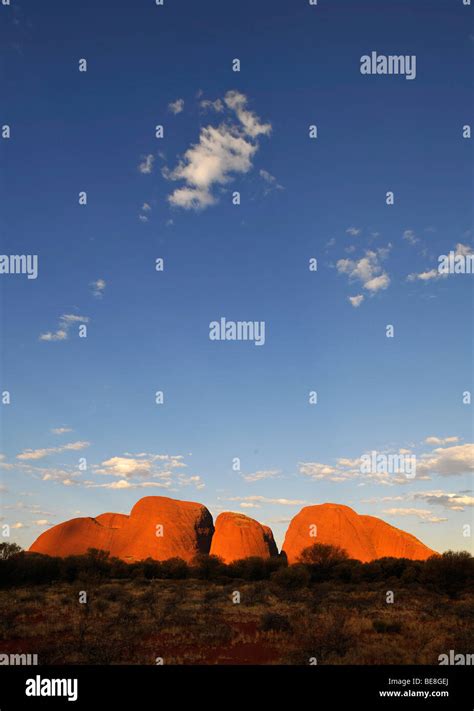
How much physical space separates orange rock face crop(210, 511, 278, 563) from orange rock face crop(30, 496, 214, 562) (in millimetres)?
3344

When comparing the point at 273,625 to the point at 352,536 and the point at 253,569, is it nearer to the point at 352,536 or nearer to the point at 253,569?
the point at 253,569

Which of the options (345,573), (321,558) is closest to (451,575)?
(345,573)

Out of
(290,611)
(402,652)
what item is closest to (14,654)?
(402,652)

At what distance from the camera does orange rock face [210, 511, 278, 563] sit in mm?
72750

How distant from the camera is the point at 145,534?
77125 mm

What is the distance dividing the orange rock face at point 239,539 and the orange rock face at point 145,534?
3.34 meters

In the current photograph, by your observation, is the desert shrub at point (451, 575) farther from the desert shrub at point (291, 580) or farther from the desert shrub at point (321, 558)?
the desert shrub at point (321, 558)

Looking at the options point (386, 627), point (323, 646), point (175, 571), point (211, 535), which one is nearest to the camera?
point (323, 646)

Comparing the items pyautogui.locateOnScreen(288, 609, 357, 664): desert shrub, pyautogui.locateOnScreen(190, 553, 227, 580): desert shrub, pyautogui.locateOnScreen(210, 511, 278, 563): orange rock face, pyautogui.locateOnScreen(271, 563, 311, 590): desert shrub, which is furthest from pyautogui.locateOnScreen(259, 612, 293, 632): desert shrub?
pyautogui.locateOnScreen(210, 511, 278, 563): orange rock face

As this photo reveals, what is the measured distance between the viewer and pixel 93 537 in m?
80.4

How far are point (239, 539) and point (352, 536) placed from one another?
18588 millimetres

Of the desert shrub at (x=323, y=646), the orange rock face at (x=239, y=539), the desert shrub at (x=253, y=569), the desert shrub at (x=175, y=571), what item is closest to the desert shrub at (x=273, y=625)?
the desert shrub at (x=323, y=646)

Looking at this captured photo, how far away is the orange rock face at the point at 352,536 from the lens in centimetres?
7038
